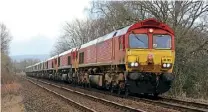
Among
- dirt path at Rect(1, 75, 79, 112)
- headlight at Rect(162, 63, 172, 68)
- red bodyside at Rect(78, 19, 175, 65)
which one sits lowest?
dirt path at Rect(1, 75, 79, 112)

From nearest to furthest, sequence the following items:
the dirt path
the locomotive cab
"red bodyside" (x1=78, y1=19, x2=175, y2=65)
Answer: the dirt path < the locomotive cab < "red bodyside" (x1=78, y1=19, x2=175, y2=65)

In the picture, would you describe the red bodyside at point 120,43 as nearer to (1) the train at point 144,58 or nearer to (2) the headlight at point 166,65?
(1) the train at point 144,58

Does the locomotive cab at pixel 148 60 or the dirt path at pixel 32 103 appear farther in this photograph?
the locomotive cab at pixel 148 60

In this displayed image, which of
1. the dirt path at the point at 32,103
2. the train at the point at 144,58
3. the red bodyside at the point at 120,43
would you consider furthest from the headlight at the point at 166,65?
the dirt path at the point at 32,103

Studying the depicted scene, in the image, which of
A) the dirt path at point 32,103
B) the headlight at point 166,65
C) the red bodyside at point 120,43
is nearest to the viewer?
the dirt path at point 32,103

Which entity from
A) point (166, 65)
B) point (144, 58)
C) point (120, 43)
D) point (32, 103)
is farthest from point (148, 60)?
point (32, 103)

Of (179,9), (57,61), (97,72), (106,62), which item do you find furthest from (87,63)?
(57,61)

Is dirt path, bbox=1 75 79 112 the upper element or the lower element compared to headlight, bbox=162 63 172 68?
lower

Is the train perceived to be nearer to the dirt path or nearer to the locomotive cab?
the locomotive cab

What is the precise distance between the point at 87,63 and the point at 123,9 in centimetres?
944

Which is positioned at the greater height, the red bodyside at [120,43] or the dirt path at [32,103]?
the red bodyside at [120,43]

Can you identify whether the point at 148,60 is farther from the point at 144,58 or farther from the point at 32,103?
the point at 32,103

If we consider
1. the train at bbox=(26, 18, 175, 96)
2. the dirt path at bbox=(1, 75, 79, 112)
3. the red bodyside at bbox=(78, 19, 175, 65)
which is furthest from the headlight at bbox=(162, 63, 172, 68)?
the dirt path at bbox=(1, 75, 79, 112)

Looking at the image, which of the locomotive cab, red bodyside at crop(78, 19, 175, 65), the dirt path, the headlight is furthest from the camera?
red bodyside at crop(78, 19, 175, 65)
